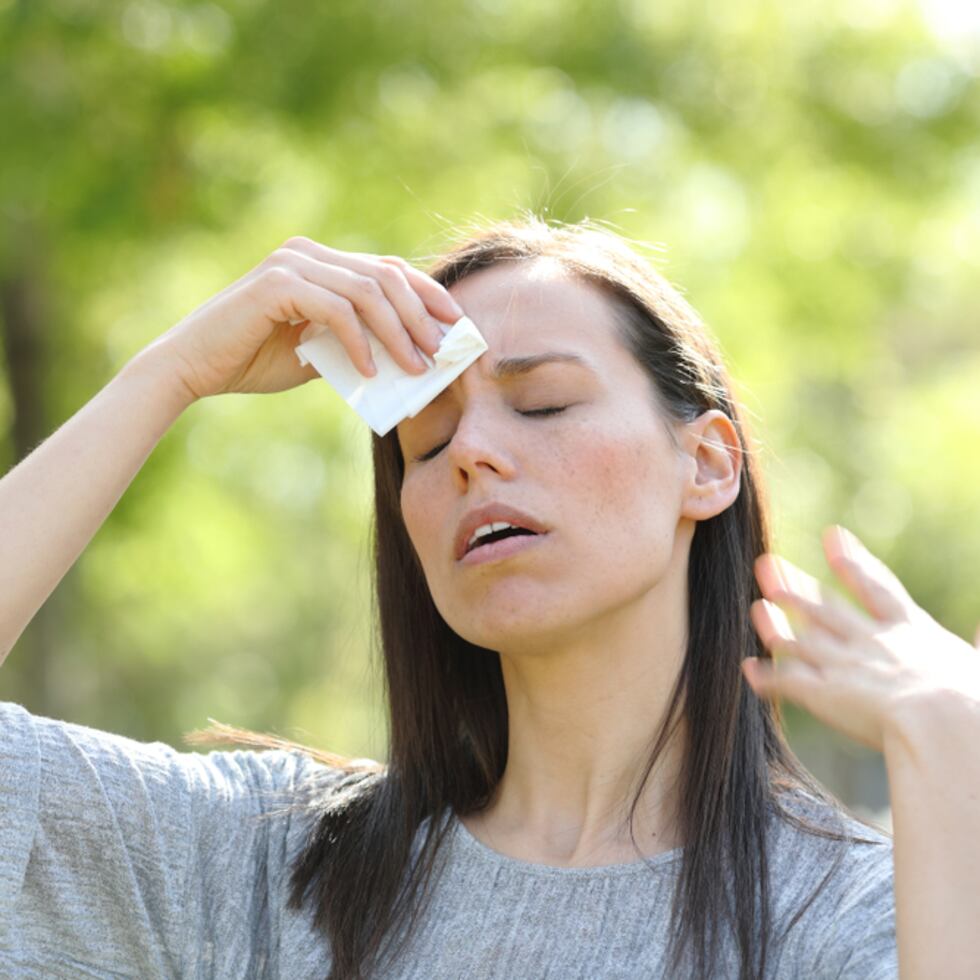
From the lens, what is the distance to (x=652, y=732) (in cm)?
284

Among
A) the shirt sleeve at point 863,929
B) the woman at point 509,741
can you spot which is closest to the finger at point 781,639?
the woman at point 509,741

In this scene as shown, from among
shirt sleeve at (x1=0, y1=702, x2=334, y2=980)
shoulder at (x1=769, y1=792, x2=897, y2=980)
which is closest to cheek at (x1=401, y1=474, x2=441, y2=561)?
shirt sleeve at (x1=0, y1=702, x2=334, y2=980)

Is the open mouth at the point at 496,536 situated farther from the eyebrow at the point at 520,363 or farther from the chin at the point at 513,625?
the eyebrow at the point at 520,363

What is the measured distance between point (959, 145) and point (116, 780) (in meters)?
7.48

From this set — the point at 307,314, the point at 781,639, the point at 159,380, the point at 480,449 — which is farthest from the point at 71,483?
Result: the point at 781,639

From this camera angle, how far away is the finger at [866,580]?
→ 2.02m

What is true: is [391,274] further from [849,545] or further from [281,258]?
[849,545]

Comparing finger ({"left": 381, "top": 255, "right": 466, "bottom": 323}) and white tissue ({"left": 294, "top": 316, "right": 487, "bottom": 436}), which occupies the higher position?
finger ({"left": 381, "top": 255, "right": 466, "bottom": 323})

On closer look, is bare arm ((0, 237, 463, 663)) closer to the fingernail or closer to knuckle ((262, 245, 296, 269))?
knuckle ((262, 245, 296, 269))

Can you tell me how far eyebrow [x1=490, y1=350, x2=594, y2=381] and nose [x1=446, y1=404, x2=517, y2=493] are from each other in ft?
0.23

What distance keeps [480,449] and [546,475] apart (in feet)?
0.40

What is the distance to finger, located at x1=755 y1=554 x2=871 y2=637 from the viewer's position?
6.57 ft

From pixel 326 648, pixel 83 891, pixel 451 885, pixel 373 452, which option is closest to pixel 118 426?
pixel 373 452

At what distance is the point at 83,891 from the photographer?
272cm
